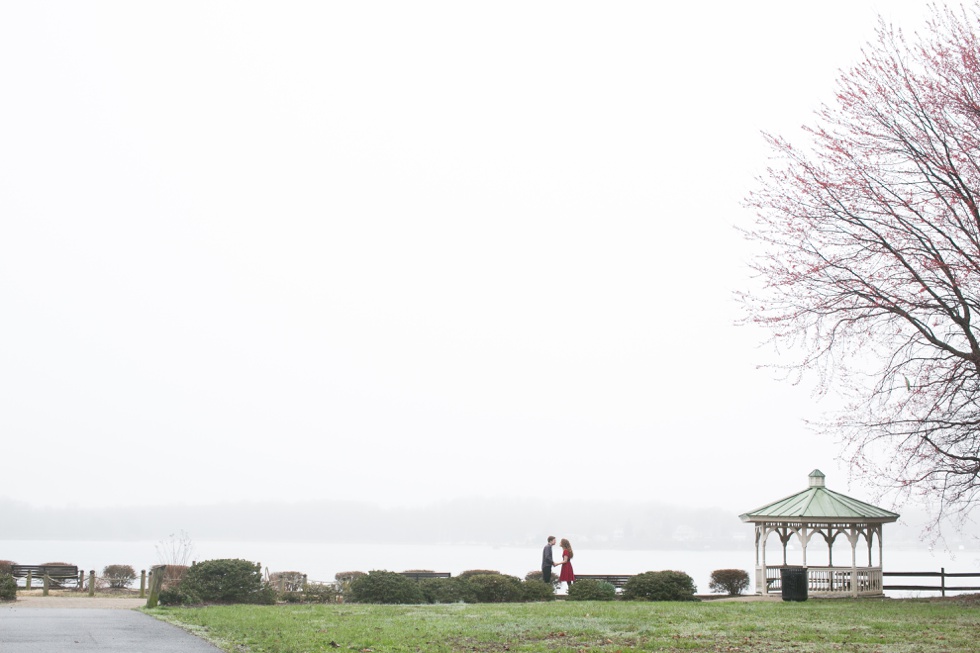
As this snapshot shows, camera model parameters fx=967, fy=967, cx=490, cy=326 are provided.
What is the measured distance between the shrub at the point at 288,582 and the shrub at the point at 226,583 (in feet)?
12.1

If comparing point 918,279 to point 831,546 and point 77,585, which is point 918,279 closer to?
point 831,546

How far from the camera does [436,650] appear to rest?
14.4 m

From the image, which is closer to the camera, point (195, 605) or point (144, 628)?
point (144, 628)

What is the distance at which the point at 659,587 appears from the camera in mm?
29469

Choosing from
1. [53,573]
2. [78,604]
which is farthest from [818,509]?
[53,573]

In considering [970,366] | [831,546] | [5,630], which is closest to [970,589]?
[831,546]

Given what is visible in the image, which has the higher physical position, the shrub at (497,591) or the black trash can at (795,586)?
the black trash can at (795,586)

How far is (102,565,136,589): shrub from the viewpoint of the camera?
4062 centimetres

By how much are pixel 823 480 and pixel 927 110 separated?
16917 millimetres

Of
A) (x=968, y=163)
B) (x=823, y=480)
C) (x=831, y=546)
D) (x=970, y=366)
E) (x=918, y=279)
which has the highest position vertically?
(x=968, y=163)

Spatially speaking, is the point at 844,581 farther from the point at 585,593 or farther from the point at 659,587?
the point at 585,593

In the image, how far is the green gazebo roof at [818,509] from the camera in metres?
32.3

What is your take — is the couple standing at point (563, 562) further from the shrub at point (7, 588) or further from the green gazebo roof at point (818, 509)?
the shrub at point (7, 588)

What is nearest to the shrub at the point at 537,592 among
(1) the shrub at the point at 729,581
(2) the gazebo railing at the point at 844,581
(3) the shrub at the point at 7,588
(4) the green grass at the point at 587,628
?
(4) the green grass at the point at 587,628
